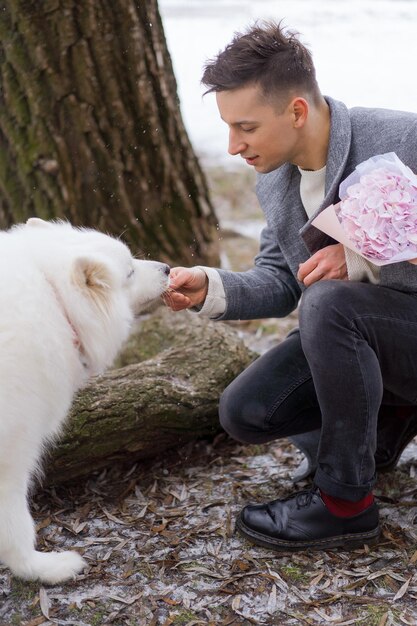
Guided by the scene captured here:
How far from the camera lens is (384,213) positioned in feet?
7.23

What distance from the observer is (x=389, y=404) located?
2.93m

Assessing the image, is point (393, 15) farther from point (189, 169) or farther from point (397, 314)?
point (397, 314)

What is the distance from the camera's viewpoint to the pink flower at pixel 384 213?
221 cm

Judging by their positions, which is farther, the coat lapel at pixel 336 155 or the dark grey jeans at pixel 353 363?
the coat lapel at pixel 336 155

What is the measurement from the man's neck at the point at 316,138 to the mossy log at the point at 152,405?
1130 mm

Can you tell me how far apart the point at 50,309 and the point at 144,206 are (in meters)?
1.73

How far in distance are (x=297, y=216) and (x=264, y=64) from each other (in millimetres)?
599

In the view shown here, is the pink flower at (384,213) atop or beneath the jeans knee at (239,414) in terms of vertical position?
atop

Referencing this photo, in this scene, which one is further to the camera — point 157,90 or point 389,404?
point 157,90


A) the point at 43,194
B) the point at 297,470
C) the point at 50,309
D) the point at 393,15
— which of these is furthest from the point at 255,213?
the point at 393,15

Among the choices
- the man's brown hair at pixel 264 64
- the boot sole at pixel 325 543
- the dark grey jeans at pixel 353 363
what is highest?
the man's brown hair at pixel 264 64

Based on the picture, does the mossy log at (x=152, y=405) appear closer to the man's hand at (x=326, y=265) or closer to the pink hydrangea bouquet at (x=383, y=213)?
the man's hand at (x=326, y=265)

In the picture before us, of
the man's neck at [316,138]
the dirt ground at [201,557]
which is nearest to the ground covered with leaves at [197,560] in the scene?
the dirt ground at [201,557]

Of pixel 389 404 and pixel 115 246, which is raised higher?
pixel 115 246
